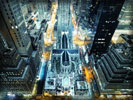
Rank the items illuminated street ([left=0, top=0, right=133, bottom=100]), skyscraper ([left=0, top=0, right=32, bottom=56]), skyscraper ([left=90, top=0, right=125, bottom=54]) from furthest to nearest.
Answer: skyscraper ([left=90, top=0, right=125, bottom=54]), illuminated street ([left=0, top=0, right=133, bottom=100]), skyscraper ([left=0, top=0, right=32, bottom=56])

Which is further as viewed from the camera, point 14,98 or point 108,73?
point 14,98

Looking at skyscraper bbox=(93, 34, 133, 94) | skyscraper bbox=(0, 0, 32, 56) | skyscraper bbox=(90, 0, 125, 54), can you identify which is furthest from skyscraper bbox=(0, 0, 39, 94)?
skyscraper bbox=(90, 0, 125, 54)

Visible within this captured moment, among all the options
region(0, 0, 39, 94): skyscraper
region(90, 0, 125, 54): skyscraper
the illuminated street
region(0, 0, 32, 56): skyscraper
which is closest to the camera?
region(0, 0, 32, 56): skyscraper

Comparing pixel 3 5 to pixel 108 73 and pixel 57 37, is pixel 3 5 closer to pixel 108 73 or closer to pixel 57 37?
pixel 108 73

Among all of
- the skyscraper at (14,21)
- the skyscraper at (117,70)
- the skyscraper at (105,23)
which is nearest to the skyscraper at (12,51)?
the skyscraper at (14,21)

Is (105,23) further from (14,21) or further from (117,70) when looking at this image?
(14,21)

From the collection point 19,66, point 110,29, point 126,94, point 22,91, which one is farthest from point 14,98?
point 110,29

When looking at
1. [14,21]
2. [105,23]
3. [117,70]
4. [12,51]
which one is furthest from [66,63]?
[14,21]

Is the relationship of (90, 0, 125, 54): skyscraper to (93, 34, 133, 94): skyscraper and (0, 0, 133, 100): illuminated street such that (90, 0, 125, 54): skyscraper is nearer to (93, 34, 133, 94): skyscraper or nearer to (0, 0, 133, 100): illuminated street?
(0, 0, 133, 100): illuminated street

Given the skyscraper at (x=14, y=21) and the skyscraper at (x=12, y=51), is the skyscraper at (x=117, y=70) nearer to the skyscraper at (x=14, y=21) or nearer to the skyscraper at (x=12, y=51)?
the skyscraper at (x=12, y=51)

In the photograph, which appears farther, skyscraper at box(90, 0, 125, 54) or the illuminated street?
skyscraper at box(90, 0, 125, 54)

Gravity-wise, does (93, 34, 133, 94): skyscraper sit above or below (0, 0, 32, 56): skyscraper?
below
